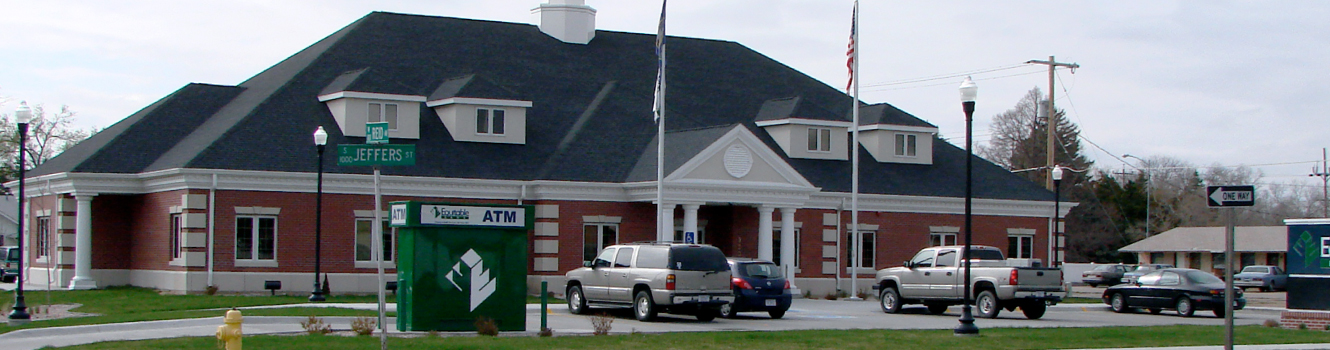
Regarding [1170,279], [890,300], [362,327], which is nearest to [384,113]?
[890,300]

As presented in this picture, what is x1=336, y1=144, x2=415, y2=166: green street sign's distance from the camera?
15.3 meters

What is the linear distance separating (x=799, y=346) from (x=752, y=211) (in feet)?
66.4

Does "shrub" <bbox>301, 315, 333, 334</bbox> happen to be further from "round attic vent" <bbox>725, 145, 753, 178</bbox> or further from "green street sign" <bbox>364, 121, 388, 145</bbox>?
"round attic vent" <bbox>725, 145, 753, 178</bbox>

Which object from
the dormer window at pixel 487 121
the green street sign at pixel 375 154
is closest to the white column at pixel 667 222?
the dormer window at pixel 487 121

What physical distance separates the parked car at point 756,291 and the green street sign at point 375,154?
12670 mm

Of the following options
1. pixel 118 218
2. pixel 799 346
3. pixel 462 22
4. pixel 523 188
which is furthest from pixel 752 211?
pixel 799 346

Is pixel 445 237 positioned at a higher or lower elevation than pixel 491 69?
lower

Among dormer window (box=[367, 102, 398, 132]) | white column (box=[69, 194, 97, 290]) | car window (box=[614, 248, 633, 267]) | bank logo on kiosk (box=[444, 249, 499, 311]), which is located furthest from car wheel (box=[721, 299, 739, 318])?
white column (box=[69, 194, 97, 290])

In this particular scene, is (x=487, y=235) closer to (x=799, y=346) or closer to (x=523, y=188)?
(x=799, y=346)

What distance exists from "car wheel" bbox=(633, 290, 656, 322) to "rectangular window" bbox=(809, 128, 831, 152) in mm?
17354

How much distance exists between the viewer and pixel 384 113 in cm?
3675

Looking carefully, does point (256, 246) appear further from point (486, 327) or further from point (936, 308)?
point (936, 308)

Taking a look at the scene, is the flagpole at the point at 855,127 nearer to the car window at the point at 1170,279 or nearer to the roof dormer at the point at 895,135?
the roof dormer at the point at 895,135

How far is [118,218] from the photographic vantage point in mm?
37094
